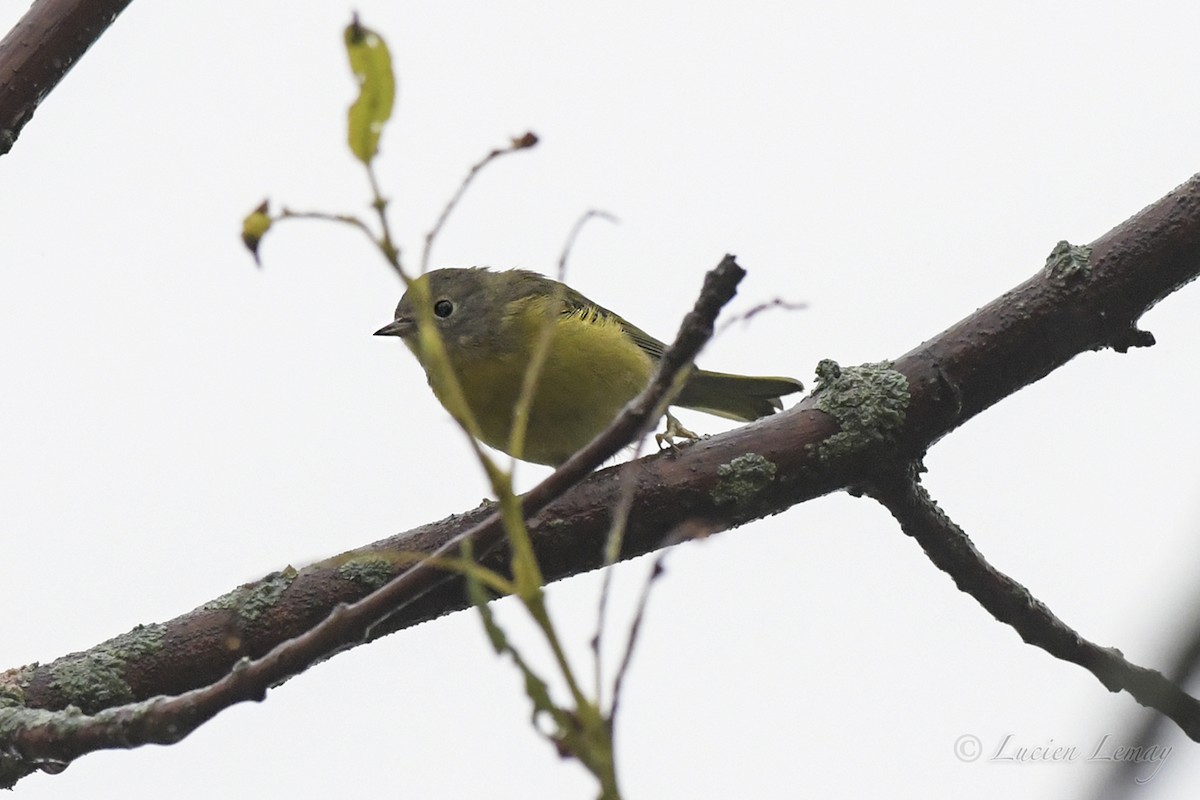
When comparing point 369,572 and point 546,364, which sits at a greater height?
point 546,364

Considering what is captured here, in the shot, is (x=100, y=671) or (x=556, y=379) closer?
(x=100, y=671)

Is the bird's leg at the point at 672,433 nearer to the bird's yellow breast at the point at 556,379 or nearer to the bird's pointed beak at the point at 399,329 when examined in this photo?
the bird's yellow breast at the point at 556,379

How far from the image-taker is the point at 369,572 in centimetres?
355

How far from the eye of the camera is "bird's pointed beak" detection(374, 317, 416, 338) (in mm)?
6199

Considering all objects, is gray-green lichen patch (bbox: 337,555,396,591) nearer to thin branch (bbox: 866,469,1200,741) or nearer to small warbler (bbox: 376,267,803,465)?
thin branch (bbox: 866,469,1200,741)

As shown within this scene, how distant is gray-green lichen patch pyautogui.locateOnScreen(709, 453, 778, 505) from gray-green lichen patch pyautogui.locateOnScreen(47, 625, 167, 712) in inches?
61.6

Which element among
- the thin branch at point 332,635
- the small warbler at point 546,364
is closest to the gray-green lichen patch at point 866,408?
the small warbler at point 546,364

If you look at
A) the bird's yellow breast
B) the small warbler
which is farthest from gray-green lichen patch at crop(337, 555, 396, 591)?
the bird's yellow breast

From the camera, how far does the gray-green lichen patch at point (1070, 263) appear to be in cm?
363

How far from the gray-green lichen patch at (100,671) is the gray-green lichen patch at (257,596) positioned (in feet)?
0.67

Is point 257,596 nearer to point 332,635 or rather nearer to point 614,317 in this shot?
point 332,635

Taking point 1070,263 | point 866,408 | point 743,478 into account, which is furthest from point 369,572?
point 1070,263

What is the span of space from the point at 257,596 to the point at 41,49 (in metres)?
1.52

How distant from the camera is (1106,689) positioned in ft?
10.5
